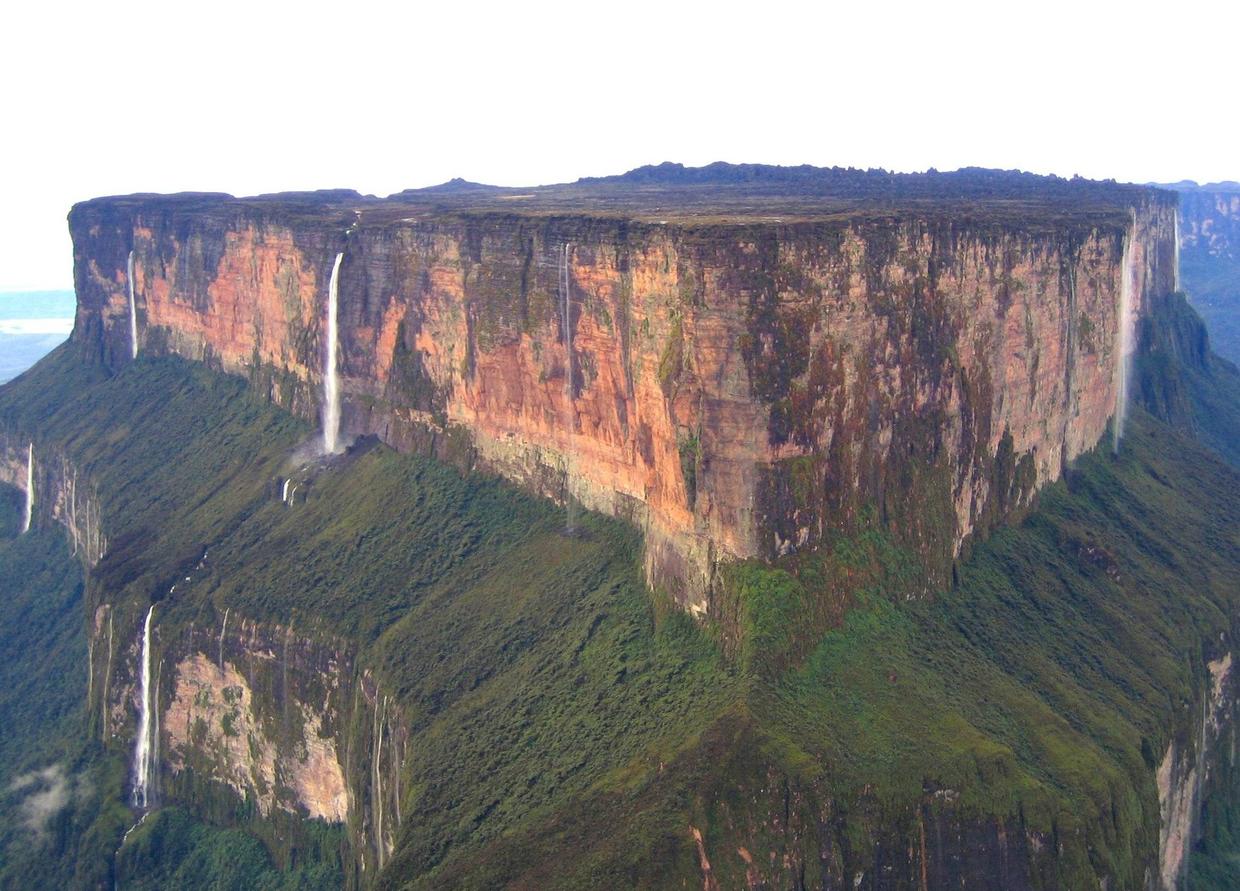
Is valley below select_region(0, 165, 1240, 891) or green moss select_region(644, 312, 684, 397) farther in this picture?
green moss select_region(644, 312, 684, 397)

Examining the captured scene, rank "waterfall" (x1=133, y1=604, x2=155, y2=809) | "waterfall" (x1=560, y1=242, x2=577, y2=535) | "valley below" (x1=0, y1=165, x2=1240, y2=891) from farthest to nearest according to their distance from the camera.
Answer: "waterfall" (x1=133, y1=604, x2=155, y2=809) → "waterfall" (x1=560, y1=242, x2=577, y2=535) → "valley below" (x1=0, y1=165, x2=1240, y2=891)

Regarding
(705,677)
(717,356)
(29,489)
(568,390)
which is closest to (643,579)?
(705,677)

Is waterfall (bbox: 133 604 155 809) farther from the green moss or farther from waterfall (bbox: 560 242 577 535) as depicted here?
the green moss

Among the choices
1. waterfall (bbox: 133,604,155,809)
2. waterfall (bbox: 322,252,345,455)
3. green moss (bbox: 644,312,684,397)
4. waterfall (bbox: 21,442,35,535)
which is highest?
green moss (bbox: 644,312,684,397)

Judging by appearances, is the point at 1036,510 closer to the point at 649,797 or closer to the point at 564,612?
the point at 564,612

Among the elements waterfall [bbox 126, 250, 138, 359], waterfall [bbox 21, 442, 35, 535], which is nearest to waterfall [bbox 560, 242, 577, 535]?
waterfall [bbox 21, 442, 35, 535]

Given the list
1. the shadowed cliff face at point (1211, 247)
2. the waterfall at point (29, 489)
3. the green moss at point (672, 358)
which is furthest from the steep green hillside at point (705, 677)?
the shadowed cliff face at point (1211, 247)

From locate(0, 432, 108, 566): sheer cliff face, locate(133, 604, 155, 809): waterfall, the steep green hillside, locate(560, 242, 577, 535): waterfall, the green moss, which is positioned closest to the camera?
the steep green hillside
